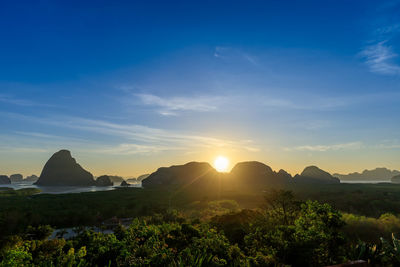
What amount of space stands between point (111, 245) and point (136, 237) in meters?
1.46

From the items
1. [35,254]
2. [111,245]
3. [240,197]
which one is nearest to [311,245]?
[111,245]

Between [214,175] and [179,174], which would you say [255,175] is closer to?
[214,175]

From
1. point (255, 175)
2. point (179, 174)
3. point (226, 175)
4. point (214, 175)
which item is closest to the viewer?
point (214, 175)

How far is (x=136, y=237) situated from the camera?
9.69 m

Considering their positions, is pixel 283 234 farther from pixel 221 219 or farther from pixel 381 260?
pixel 221 219

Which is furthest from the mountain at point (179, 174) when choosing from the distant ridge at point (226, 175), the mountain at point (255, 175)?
the mountain at point (255, 175)

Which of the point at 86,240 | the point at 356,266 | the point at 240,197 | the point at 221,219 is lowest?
the point at 240,197

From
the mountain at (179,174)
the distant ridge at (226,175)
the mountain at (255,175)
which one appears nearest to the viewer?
the mountain at (255,175)

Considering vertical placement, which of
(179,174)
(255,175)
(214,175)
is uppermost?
(214,175)

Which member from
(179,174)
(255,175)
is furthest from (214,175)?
(179,174)

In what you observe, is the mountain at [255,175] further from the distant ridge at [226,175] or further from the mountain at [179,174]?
the mountain at [179,174]

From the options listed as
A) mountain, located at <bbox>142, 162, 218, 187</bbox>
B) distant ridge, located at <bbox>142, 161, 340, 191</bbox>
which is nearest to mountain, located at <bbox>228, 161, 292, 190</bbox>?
distant ridge, located at <bbox>142, 161, 340, 191</bbox>

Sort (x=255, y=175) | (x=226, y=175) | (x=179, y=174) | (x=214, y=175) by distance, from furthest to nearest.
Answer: (x=179, y=174) < (x=226, y=175) < (x=255, y=175) < (x=214, y=175)

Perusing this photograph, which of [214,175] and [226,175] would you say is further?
[226,175]
